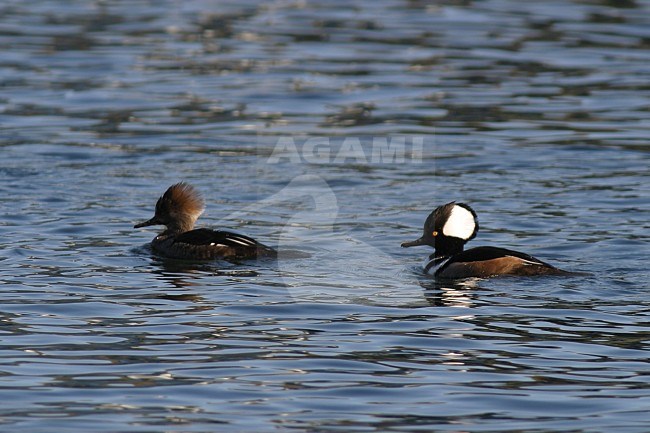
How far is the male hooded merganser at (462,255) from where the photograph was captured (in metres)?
10.6

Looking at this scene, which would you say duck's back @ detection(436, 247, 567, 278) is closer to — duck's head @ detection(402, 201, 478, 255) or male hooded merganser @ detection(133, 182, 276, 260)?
duck's head @ detection(402, 201, 478, 255)

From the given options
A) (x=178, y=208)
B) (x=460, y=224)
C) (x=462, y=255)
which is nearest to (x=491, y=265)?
(x=462, y=255)

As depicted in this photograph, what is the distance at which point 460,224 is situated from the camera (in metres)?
11.5

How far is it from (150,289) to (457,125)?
27.7 feet

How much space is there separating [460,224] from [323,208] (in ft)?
9.10

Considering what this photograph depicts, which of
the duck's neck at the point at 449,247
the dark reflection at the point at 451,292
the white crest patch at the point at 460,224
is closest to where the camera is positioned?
the dark reflection at the point at 451,292

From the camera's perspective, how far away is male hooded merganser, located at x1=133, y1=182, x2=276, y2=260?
1144cm

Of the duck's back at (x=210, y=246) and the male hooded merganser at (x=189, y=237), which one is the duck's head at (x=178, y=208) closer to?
the male hooded merganser at (x=189, y=237)

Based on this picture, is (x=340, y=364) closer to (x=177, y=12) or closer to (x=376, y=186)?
(x=376, y=186)

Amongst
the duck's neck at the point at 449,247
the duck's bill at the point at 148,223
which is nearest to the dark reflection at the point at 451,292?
the duck's neck at the point at 449,247

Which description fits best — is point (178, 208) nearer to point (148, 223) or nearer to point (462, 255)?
point (148, 223)

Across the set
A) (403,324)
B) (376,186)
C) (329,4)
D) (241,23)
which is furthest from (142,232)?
(329,4)

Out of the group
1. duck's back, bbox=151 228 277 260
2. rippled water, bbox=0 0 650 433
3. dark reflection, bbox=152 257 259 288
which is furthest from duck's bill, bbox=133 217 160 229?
dark reflection, bbox=152 257 259 288

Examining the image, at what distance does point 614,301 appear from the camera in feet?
32.3
